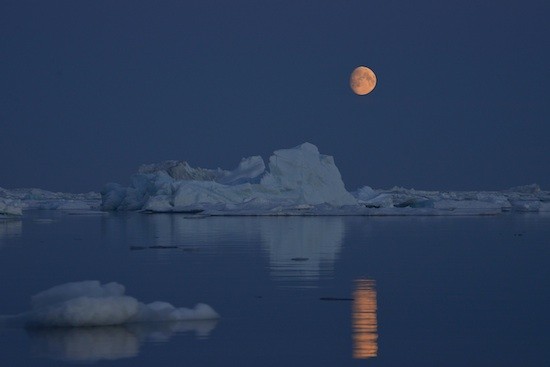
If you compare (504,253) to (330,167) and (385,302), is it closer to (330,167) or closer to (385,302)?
(385,302)

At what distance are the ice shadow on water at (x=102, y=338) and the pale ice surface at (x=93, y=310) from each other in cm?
6

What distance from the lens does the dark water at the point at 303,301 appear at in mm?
5113

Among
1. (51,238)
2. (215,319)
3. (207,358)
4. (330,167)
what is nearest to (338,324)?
(215,319)

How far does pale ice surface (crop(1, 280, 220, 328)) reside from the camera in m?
5.75

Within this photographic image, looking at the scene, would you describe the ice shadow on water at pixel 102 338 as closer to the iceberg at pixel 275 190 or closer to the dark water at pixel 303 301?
the dark water at pixel 303 301

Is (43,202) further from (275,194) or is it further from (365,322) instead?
(365,322)

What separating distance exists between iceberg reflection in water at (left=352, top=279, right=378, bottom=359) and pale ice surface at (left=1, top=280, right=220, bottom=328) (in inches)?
41.8

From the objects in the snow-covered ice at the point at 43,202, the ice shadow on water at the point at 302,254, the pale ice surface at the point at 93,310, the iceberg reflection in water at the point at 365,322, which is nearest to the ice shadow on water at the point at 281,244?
the ice shadow on water at the point at 302,254

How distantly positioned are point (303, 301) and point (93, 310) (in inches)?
78.1

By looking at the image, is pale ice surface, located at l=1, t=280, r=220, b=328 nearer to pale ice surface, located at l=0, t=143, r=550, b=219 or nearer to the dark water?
the dark water

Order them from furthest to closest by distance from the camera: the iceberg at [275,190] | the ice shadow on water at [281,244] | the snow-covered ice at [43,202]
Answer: the iceberg at [275,190]
the snow-covered ice at [43,202]
the ice shadow on water at [281,244]

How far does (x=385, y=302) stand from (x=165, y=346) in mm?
2439

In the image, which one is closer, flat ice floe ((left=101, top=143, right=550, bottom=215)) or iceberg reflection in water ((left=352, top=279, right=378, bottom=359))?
iceberg reflection in water ((left=352, top=279, right=378, bottom=359))

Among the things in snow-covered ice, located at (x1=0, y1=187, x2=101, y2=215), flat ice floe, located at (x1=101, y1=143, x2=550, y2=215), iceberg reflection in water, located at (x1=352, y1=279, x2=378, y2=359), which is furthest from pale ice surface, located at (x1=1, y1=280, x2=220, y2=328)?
flat ice floe, located at (x1=101, y1=143, x2=550, y2=215)
